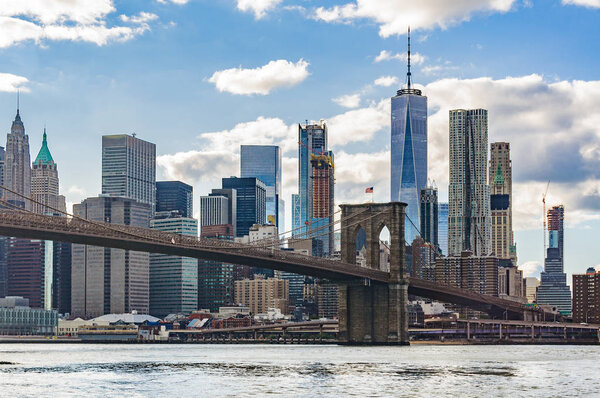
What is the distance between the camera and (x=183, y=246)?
89.2m

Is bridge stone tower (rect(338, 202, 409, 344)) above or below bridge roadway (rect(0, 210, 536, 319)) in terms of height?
below

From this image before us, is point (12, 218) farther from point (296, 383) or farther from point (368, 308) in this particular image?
point (368, 308)

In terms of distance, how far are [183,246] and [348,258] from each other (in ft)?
97.5

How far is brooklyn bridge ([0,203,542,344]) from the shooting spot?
82.4 metres

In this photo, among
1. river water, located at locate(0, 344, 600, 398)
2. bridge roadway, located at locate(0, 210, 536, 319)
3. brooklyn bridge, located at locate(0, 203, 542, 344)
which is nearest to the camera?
river water, located at locate(0, 344, 600, 398)

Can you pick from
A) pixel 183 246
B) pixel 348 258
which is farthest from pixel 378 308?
pixel 183 246

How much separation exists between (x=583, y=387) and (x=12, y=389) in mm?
27294

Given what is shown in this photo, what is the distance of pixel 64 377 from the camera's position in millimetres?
57406

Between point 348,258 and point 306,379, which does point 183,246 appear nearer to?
point 348,258

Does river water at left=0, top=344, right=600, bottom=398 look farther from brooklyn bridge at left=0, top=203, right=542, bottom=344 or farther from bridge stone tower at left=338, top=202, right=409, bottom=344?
bridge stone tower at left=338, top=202, right=409, bottom=344

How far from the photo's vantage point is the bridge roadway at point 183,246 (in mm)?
77869

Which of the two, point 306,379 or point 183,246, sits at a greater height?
point 183,246

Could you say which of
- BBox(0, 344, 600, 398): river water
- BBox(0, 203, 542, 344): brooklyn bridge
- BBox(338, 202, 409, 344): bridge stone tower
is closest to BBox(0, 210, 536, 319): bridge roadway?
BBox(0, 203, 542, 344): brooklyn bridge

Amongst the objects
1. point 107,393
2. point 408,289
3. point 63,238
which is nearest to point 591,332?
point 408,289
